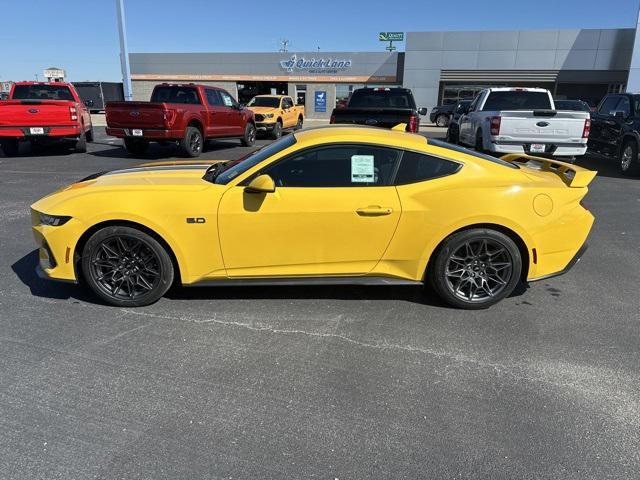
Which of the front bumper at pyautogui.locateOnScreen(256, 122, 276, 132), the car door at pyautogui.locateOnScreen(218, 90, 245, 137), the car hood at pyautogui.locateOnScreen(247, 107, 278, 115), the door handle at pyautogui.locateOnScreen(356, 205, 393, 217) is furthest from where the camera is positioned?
the car hood at pyautogui.locateOnScreen(247, 107, 278, 115)

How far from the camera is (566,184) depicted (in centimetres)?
398

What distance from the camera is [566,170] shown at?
4.30m

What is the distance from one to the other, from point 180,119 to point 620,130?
1054 cm

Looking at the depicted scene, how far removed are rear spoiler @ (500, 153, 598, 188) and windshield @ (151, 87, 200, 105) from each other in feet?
33.7

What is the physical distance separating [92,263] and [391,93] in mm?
10570

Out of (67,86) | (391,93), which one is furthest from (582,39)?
(67,86)

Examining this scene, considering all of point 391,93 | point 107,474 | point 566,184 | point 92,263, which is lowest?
point 107,474

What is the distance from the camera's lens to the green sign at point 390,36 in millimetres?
39406

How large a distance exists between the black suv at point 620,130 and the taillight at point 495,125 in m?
3.37

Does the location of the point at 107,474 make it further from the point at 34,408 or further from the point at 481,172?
the point at 481,172

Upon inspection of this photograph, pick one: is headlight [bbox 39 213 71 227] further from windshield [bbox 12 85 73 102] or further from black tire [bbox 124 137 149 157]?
windshield [bbox 12 85 73 102]

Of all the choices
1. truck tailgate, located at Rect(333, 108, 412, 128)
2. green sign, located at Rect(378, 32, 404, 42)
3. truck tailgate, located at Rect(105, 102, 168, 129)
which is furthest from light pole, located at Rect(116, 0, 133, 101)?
green sign, located at Rect(378, 32, 404, 42)

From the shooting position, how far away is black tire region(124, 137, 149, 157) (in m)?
12.9

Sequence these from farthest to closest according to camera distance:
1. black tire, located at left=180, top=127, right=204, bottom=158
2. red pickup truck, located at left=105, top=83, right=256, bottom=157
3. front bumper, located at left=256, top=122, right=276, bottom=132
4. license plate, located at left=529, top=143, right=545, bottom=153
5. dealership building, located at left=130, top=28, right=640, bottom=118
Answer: dealership building, located at left=130, top=28, right=640, bottom=118 → front bumper, located at left=256, top=122, right=276, bottom=132 → black tire, located at left=180, top=127, right=204, bottom=158 → red pickup truck, located at left=105, top=83, right=256, bottom=157 → license plate, located at left=529, top=143, right=545, bottom=153
